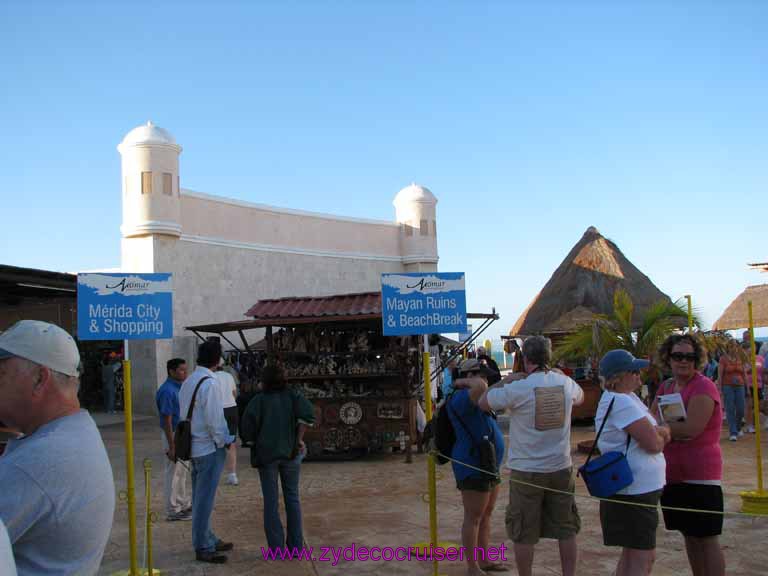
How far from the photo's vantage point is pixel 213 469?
643 cm

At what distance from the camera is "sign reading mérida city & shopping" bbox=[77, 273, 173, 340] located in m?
5.97

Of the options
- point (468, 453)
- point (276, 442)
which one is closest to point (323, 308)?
point (276, 442)

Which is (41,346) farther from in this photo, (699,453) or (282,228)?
(282,228)

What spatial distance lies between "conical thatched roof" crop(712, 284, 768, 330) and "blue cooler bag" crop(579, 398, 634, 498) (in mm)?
19672

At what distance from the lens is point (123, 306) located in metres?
6.07

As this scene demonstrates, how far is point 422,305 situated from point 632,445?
256 cm

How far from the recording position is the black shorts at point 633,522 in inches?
166

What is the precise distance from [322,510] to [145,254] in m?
14.8

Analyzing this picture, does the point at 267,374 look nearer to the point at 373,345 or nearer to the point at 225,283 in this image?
the point at 373,345

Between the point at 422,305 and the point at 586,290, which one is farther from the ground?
the point at 586,290

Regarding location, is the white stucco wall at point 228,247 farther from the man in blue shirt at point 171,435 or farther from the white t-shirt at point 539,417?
the white t-shirt at point 539,417

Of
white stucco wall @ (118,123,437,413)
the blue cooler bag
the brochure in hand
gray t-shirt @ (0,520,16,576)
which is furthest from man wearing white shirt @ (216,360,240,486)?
white stucco wall @ (118,123,437,413)

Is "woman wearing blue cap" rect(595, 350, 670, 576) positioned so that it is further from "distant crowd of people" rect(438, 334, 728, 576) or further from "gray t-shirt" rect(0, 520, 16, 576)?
"gray t-shirt" rect(0, 520, 16, 576)

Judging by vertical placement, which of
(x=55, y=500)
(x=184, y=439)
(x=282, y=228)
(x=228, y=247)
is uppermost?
(x=282, y=228)
